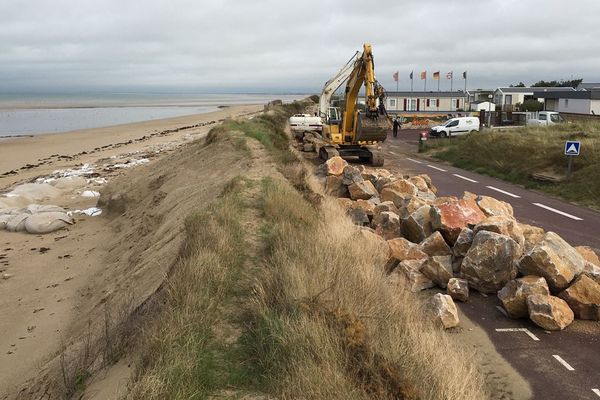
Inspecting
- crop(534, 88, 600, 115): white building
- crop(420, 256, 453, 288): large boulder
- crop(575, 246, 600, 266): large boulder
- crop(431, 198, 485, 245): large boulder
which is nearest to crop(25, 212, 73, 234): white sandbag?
crop(431, 198, 485, 245): large boulder

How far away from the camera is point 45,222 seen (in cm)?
1501

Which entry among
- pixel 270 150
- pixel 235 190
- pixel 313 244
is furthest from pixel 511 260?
pixel 270 150

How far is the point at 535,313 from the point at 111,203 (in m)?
14.0

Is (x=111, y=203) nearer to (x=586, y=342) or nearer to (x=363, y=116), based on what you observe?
(x=363, y=116)

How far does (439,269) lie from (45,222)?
38.1 ft

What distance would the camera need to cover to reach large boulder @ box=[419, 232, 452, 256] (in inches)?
367

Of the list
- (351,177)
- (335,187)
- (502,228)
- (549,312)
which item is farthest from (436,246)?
(335,187)

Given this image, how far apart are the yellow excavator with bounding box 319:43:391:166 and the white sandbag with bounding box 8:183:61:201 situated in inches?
450

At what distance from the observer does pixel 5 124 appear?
215 feet

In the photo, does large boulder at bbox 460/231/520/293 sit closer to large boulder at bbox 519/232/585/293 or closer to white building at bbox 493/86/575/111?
large boulder at bbox 519/232/585/293

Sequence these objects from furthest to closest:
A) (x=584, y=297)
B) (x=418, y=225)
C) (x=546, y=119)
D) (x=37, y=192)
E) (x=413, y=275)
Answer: (x=546, y=119) → (x=37, y=192) → (x=418, y=225) → (x=413, y=275) → (x=584, y=297)

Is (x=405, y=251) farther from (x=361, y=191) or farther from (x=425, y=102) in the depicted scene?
(x=425, y=102)

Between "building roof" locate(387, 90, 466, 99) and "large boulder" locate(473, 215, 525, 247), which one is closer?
"large boulder" locate(473, 215, 525, 247)

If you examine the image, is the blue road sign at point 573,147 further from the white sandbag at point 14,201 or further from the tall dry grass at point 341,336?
the white sandbag at point 14,201
